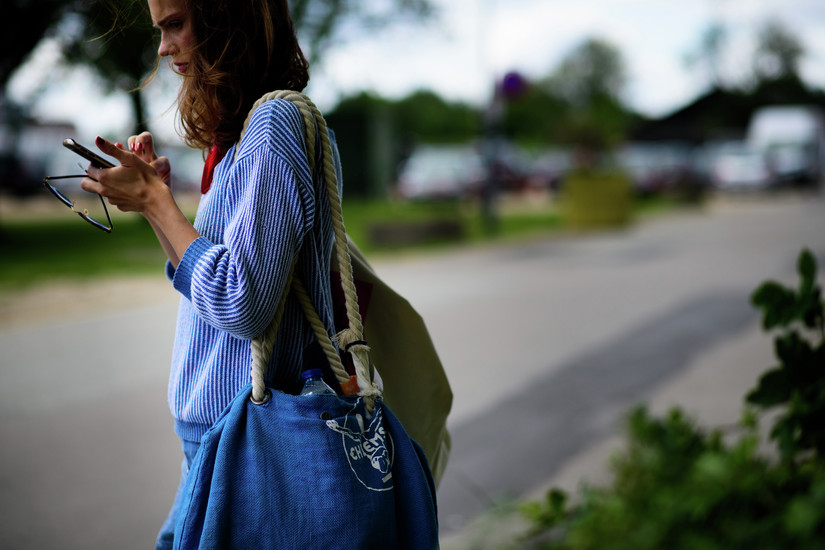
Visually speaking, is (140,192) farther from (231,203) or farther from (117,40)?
(117,40)

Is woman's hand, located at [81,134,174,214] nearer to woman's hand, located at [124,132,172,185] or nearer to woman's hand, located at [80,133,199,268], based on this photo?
woman's hand, located at [80,133,199,268]

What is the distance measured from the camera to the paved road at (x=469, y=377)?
3959 mm

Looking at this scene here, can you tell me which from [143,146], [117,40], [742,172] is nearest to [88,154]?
[143,146]

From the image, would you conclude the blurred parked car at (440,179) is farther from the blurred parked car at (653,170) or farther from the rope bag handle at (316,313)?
the rope bag handle at (316,313)

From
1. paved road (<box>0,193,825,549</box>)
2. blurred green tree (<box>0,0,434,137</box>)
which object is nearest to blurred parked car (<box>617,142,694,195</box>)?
blurred green tree (<box>0,0,434,137</box>)

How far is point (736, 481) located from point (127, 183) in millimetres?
1199

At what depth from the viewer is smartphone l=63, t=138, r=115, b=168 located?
1500 mm

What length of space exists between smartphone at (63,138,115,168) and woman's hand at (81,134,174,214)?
0.01 metres

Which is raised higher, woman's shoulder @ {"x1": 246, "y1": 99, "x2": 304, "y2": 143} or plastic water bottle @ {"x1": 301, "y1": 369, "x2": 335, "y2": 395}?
woman's shoulder @ {"x1": 246, "y1": 99, "x2": 304, "y2": 143}

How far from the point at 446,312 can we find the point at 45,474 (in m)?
4.64

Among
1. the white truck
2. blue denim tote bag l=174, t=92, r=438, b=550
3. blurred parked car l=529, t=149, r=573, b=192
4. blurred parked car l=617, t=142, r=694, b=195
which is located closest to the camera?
blue denim tote bag l=174, t=92, r=438, b=550

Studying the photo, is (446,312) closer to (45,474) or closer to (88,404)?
(88,404)

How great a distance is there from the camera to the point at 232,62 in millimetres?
1614

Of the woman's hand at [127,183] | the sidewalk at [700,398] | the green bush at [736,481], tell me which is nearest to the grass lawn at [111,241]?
the sidewalk at [700,398]
